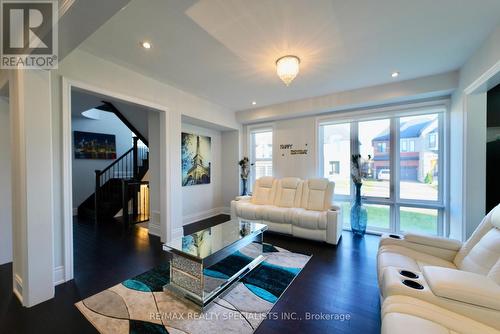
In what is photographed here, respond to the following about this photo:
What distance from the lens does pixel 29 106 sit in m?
1.90

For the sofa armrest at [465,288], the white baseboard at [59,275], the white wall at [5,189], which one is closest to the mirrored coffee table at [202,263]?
the white baseboard at [59,275]

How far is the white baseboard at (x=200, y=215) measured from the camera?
477 cm

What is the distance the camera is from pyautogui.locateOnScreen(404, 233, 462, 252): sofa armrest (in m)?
1.96

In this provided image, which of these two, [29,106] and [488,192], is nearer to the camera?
[29,106]

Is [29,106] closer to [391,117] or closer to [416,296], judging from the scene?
[416,296]

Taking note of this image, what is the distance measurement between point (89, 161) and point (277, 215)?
6044 millimetres

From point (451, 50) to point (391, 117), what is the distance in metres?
1.51

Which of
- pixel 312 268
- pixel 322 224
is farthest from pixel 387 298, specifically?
pixel 322 224

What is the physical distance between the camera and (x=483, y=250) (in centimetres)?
161

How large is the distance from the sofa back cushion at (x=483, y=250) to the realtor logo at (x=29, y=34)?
3.67 meters

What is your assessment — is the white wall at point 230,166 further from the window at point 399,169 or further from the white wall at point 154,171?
the window at point 399,169

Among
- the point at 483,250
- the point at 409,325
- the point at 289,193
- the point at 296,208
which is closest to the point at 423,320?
the point at 409,325

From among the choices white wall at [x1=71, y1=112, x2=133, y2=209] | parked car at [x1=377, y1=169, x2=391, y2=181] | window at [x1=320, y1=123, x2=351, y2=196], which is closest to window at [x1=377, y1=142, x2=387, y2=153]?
parked car at [x1=377, y1=169, x2=391, y2=181]

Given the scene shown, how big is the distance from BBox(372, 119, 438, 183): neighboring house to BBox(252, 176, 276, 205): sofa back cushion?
225cm
